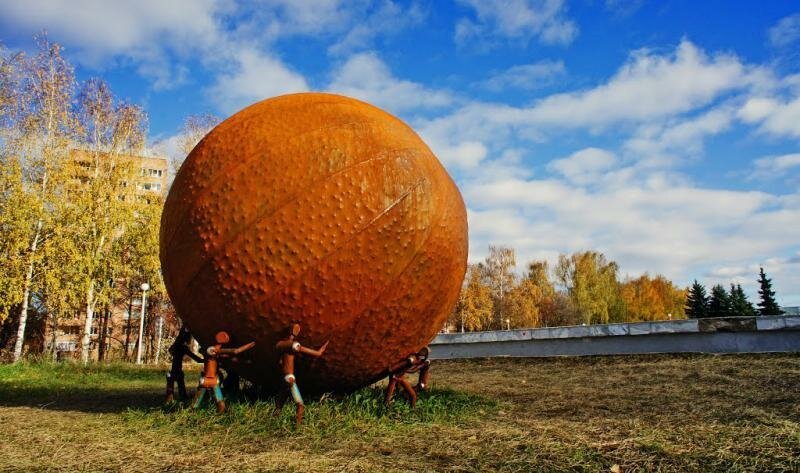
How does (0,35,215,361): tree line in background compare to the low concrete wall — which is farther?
(0,35,215,361): tree line in background

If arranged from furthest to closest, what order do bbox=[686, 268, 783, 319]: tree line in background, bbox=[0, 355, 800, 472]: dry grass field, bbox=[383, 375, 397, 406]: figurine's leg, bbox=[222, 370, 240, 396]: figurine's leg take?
bbox=[686, 268, 783, 319]: tree line in background → bbox=[222, 370, 240, 396]: figurine's leg → bbox=[383, 375, 397, 406]: figurine's leg → bbox=[0, 355, 800, 472]: dry grass field

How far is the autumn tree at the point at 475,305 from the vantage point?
50875 mm

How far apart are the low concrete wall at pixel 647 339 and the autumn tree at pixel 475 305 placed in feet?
121

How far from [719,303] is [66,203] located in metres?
43.7

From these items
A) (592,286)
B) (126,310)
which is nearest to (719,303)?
(592,286)

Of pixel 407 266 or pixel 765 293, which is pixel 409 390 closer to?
pixel 407 266

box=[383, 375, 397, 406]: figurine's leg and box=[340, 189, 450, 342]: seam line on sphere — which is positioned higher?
box=[340, 189, 450, 342]: seam line on sphere

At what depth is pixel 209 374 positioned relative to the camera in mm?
4473

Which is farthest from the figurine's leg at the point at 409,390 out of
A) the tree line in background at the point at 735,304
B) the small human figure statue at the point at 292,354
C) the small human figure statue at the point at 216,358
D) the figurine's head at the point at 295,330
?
the tree line in background at the point at 735,304

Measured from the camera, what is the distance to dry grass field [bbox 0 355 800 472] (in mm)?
3256

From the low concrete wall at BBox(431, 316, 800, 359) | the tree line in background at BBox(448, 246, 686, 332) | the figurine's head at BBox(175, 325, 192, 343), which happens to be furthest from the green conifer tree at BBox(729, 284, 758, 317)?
the figurine's head at BBox(175, 325, 192, 343)

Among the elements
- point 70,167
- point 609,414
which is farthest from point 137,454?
point 70,167

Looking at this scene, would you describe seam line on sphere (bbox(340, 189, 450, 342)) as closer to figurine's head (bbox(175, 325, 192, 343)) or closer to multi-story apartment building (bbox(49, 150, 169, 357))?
figurine's head (bbox(175, 325, 192, 343))

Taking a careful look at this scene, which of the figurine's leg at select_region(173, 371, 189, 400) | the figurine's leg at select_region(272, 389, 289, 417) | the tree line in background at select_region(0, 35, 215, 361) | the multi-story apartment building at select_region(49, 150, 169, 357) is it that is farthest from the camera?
the multi-story apartment building at select_region(49, 150, 169, 357)
